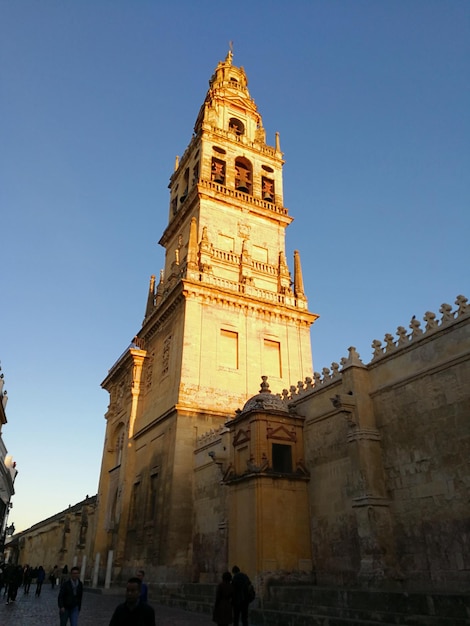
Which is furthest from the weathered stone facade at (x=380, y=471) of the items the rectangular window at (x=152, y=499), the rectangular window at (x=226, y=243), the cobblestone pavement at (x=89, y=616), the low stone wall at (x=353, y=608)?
the rectangular window at (x=226, y=243)

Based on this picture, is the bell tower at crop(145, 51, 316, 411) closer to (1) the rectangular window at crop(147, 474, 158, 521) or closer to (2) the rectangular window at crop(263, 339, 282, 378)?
(2) the rectangular window at crop(263, 339, 282, 378)

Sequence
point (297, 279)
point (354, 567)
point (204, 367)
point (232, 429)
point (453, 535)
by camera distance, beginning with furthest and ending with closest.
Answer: point (297, 279) < point (204, 367) < point (232, 429) < point (354, 567) < point (453, 535)

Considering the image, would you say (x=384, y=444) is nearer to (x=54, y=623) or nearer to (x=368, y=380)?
(x=368, y=380)

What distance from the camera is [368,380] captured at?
1469 centimetres

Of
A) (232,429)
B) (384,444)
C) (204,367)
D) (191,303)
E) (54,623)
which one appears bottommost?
(54,623)

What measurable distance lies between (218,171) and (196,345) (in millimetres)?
14181

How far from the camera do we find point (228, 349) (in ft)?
84.1

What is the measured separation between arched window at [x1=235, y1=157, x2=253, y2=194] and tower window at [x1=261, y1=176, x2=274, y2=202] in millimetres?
997

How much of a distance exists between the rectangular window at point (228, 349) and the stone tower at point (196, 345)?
0.06m

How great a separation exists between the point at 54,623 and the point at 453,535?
991 centimetres

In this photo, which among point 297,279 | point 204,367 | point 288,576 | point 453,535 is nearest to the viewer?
point 453,535

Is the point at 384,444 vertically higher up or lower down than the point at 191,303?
lower down

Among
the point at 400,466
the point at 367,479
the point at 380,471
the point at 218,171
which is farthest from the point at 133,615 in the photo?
the point at 218,171

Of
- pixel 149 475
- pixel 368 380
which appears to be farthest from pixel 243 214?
pixel 368 380
